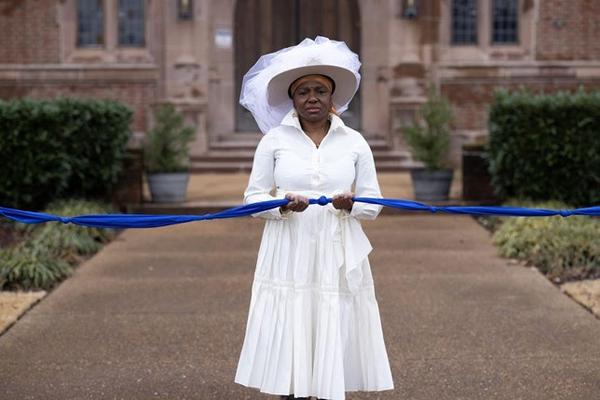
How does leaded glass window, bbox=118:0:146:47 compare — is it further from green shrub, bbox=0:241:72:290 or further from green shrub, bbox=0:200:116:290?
green shrub, bbox=0:241:72:290

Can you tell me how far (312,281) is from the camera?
4551mm

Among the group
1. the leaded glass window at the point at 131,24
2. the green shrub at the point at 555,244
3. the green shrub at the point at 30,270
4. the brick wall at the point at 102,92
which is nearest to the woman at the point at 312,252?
the green shrub at the point at 30,270

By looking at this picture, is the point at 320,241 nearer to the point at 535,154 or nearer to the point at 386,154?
the point at 535,154

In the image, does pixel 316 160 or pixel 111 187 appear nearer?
pixel 316 160

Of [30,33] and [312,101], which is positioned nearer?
[312,101]

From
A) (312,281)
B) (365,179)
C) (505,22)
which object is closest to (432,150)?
(505,22)

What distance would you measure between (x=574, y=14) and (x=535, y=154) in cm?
575

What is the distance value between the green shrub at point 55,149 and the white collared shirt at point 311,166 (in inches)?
255

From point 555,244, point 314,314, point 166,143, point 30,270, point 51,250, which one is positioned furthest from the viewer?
point 166,143

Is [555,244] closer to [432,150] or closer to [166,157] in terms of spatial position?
[432,150]

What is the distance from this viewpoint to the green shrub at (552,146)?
10.8m

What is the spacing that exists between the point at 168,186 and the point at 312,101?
24.5 ft

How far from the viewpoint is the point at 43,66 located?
15.9 metres

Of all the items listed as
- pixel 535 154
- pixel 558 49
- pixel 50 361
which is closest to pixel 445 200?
pixel 535 154
